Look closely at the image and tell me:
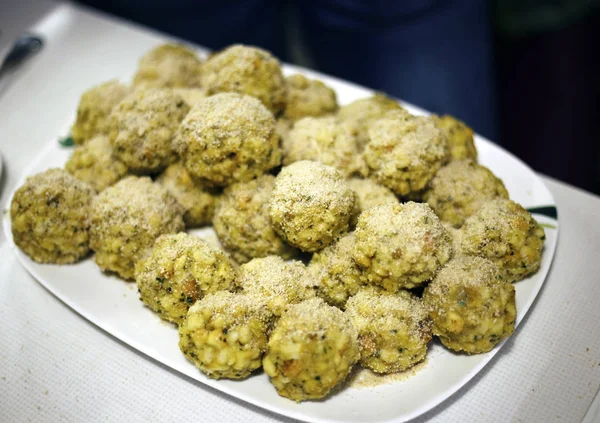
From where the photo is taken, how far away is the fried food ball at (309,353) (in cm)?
138

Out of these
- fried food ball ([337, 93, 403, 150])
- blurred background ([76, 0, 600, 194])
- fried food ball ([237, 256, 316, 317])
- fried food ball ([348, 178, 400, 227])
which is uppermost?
fried food ball ([337, 93, 403, 150])

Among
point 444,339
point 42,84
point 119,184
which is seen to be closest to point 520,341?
point 444,339

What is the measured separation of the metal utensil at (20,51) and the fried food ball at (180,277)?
164cm

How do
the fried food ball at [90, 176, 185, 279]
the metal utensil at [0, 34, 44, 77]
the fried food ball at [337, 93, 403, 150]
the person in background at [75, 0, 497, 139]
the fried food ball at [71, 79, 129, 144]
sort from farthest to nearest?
the person in background at [75, 0, 497, 139] < the metal utensil at [0, 34, 44, 77] < the fried food ball at [71, 79, 129, 144] < the fried food ball at [337, 93, 403, 150] < the fried food ball at [90, 176, 185, 279]

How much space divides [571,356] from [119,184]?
4.61ft

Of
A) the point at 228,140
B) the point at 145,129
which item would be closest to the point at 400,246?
the point at 228,140

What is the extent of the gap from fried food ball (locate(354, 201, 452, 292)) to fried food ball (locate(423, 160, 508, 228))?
191 mm

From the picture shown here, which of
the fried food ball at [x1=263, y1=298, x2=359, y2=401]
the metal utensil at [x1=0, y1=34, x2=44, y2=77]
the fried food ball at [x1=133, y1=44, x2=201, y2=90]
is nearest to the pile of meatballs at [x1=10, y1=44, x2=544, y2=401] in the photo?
the fried food ball at [x1=263, y1=298, x2=359, y2=401]

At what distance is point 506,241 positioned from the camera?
1.60 metres

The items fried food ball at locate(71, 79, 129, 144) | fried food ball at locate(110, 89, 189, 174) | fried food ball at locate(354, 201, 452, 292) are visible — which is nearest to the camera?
fried food ball at locate(354, 201, 452, 292)

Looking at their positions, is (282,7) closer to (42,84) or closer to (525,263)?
(42,84)

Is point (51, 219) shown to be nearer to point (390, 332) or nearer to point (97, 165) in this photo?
point (97, 165)

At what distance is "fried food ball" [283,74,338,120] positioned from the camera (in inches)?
80.5

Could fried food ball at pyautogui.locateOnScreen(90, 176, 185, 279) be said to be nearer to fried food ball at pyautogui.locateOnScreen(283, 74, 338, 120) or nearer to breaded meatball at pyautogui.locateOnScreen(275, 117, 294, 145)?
breaded meatball at pyautogui.locateOnScreen(275, 117, 294, 145)
